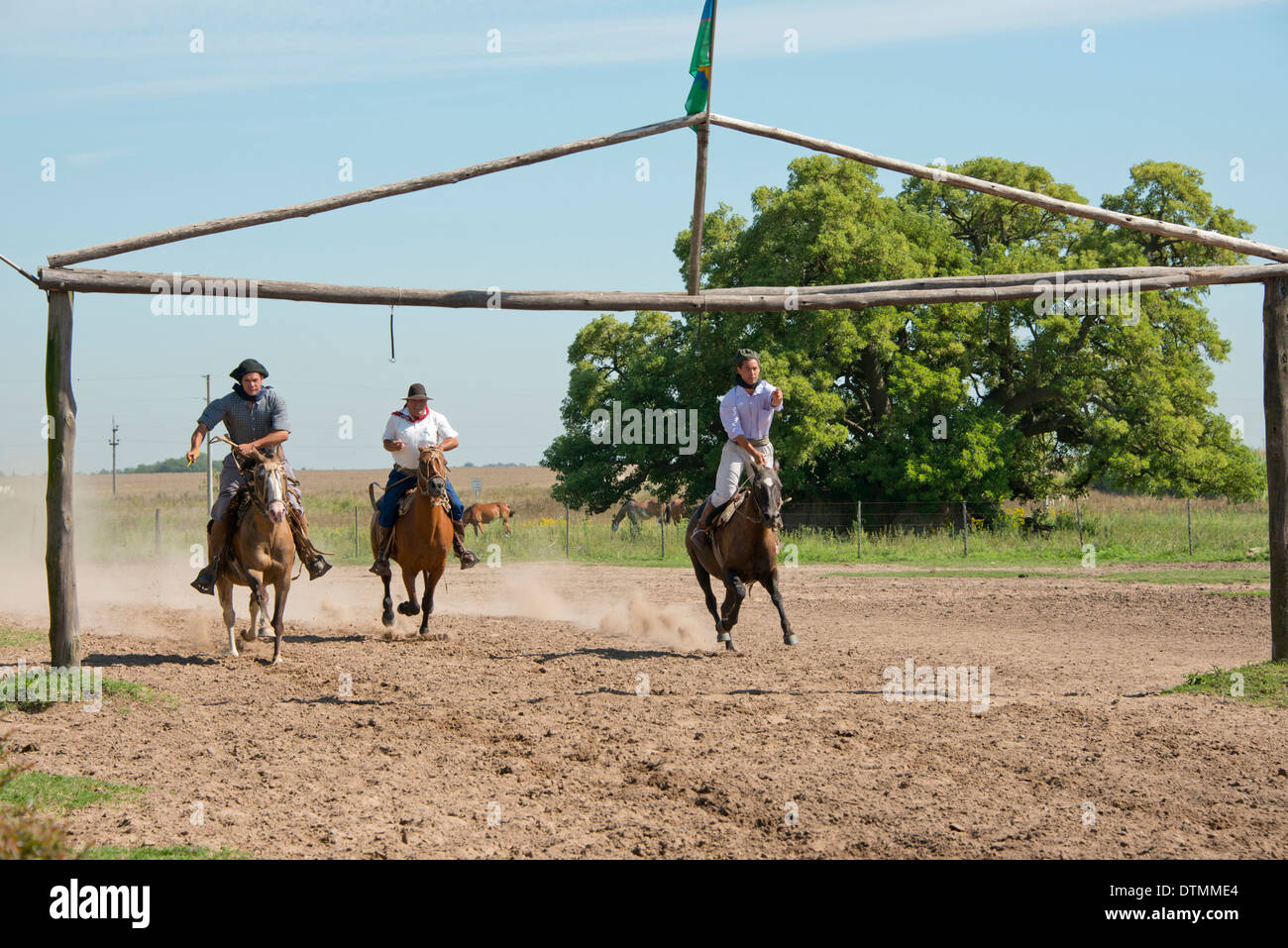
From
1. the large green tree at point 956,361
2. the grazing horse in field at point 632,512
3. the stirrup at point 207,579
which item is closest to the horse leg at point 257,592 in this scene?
the stirrup at point 207,579

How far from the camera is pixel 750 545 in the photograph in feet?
40.5

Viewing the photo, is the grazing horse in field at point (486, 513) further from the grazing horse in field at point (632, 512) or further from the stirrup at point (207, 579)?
the stirrup at point (207, 579)

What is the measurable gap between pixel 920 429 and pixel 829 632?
1824 centimetres

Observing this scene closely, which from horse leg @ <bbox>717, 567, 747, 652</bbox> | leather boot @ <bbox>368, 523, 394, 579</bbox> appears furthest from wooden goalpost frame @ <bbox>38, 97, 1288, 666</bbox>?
leather boot @ <bbox>368, 523, 394, 579</bbox>

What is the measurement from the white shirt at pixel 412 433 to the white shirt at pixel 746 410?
11.4ft

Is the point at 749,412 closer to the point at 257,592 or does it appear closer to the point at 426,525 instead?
the point at 426,525

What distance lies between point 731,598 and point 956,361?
2228 cm

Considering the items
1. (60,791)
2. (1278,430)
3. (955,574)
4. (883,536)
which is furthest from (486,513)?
(60,791)

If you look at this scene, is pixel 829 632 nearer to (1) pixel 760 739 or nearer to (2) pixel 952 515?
Answer: (1) pixel 760 739

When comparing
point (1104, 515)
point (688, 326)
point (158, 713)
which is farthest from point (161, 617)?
point (1104, 515)

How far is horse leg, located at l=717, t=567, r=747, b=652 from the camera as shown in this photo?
12.4m

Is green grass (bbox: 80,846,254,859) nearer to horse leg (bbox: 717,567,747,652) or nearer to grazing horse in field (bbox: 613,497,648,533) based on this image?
horse leg (bbox: 717,567,747,652)
